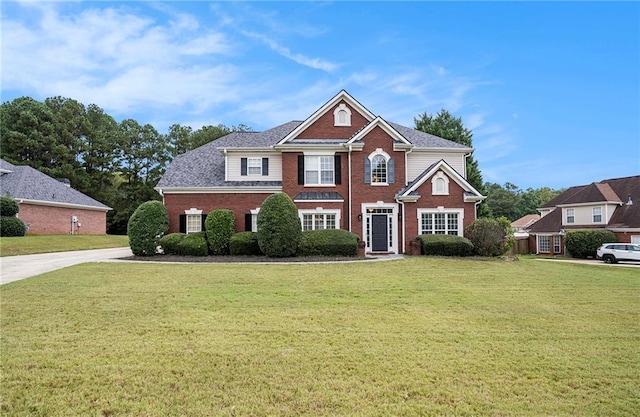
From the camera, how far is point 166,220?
1994 centimetres

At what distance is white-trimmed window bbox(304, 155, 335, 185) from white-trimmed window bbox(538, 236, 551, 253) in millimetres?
27268

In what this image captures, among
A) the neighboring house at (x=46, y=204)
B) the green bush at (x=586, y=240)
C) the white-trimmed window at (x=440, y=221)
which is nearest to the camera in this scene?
the white-trimmed window at (x=440, y=221)

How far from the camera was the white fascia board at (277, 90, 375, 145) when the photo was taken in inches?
891

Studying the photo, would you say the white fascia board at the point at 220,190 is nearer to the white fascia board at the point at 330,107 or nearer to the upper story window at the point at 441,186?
the white fascia board at the point at 330,107

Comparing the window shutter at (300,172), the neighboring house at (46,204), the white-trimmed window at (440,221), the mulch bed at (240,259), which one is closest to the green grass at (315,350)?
the mulch bed at (240,259)

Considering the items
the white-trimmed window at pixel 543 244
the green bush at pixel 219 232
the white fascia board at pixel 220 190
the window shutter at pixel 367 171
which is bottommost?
the white-trimmed window at pixel 543 244

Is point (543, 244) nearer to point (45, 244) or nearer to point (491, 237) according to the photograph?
point (491, 237)

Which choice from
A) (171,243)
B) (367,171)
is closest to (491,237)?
(367,171)

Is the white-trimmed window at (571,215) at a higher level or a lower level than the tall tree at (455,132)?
lower

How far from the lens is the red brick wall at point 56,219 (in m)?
30.4

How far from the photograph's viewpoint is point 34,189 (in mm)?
32031

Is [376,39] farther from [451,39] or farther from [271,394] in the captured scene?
[271,394]

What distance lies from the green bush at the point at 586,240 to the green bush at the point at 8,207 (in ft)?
141

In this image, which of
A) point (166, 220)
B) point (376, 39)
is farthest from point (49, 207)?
point (376, 39)
